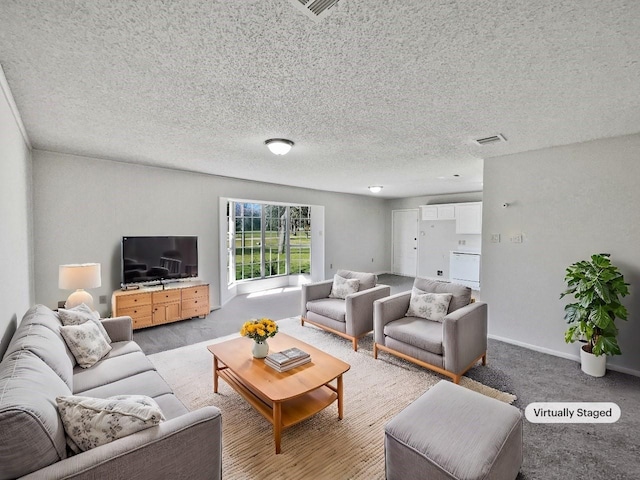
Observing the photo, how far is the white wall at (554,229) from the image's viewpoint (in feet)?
9.82

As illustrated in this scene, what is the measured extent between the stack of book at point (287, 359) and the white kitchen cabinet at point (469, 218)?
612 centimetres

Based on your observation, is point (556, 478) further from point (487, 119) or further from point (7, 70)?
point (7, 70)

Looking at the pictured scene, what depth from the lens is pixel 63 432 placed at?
123 cm

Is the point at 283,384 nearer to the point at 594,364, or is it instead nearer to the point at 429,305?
the point at 429,305

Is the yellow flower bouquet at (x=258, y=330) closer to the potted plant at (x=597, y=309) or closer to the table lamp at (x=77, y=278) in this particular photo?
the table lamp at (x=77, y=278)

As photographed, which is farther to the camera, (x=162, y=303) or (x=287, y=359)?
(x=162, y=303)

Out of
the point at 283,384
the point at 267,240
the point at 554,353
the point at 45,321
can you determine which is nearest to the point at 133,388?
the point at 45,321

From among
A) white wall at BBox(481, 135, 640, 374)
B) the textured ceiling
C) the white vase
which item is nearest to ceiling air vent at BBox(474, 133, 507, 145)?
the textured ceiling

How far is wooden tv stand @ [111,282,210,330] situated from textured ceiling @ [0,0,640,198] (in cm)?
209

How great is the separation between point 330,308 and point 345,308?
24cm

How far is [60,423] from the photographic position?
1234mm

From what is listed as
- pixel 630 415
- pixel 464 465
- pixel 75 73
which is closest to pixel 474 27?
pixel 464 465

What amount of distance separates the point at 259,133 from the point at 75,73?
1.48m

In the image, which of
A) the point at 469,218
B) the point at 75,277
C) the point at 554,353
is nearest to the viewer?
the point at 75,277
